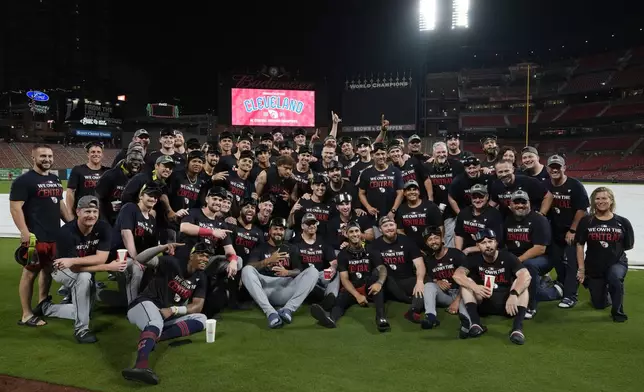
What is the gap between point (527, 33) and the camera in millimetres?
61062

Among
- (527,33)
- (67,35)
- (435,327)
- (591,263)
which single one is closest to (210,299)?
(435,327)

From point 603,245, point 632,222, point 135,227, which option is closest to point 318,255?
point 135,227

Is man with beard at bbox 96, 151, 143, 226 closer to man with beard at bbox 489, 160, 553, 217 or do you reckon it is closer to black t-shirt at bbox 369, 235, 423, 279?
black t-shirt at bbox 369, 235, 423, 279

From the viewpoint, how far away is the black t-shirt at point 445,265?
6.41 m

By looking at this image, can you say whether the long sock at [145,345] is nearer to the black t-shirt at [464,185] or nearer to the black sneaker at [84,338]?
the black sneaker at [84,338]

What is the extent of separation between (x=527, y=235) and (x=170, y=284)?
495 centimetres

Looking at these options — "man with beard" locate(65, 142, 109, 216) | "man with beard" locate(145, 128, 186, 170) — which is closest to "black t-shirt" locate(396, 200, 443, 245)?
"man with beard" locate(145, 128, 186, 170)

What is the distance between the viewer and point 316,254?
6.90 meters

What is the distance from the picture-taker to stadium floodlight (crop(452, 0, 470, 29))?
4809 cm

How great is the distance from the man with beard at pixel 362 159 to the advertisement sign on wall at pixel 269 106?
3263 centimetres

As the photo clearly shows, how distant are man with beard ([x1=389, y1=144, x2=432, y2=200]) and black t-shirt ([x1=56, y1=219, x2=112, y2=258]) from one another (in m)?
4.98

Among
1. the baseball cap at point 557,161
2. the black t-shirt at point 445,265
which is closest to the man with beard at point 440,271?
the black t-shirt at point 445,265

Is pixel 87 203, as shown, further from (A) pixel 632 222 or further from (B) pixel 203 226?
(A) pixel 632 222

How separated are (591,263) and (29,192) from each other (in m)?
7.81
